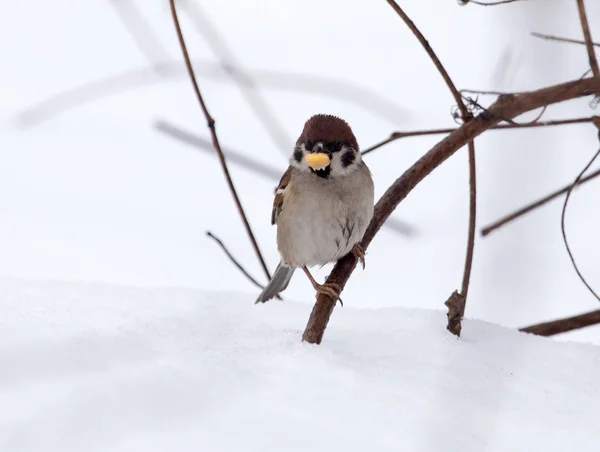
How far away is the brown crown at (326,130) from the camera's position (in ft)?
8.43

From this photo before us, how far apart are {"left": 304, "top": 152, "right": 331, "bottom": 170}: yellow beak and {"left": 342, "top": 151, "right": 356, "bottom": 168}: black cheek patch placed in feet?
0.16

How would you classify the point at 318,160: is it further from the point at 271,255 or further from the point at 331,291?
the point at 271,255

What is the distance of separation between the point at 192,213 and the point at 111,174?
0.54 metres

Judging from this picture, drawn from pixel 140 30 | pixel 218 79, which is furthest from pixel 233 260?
pixel 140 30

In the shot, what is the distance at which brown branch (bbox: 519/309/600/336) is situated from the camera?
2.30 meters

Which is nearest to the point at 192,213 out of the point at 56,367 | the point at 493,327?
the point at 493,327

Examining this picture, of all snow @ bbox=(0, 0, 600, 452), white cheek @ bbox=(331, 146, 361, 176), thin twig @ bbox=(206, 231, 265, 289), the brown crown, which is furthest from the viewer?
white cheek @ bbox=(331, 146, 361, 176)

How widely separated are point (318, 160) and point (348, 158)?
11 cm

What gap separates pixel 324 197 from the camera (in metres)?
2.70

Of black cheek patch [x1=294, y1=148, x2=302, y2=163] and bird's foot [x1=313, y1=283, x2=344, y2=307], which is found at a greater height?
black cheek patch [x1=294, y1=148, x2=302, y2=163]

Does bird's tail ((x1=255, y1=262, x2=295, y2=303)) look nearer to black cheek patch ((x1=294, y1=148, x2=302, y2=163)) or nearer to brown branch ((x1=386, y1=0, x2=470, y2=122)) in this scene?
black cheek patch ((x1=294, y1=148, x2=302, y2=163))

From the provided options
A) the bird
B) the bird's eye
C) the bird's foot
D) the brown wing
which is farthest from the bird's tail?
the bird's foot

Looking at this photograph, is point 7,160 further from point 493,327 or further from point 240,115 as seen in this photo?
point 493,327

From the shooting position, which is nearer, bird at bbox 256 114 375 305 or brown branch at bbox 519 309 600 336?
brown branch at bbox 519 309 600 336
